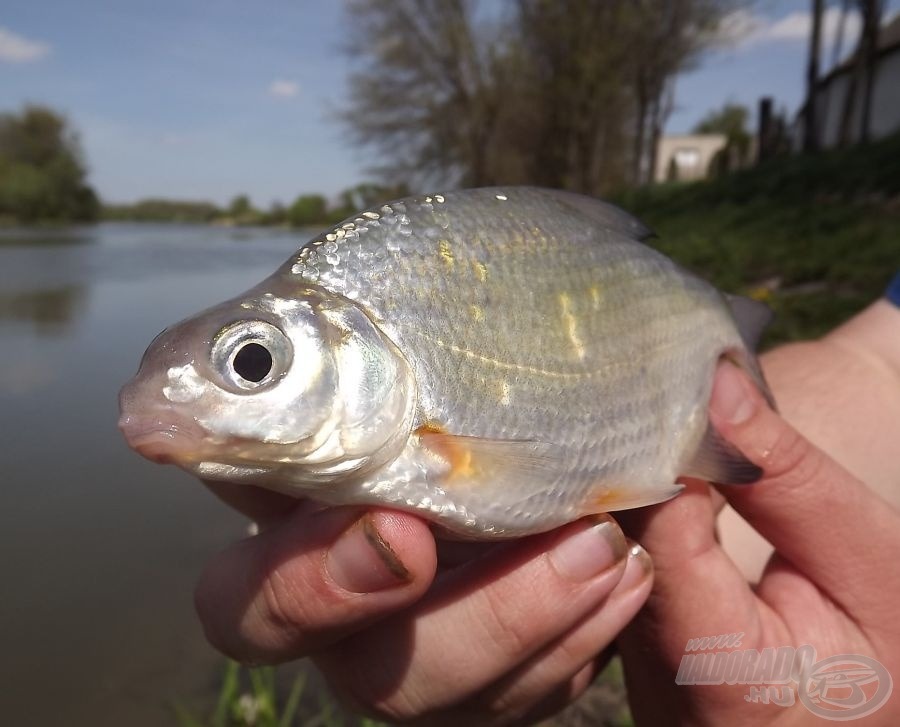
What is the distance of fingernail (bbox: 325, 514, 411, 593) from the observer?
138 centimetres

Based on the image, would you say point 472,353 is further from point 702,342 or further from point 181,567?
point 181,567

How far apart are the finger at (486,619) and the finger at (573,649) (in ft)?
0.21

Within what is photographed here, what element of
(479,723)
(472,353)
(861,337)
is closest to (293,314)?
(472,353)

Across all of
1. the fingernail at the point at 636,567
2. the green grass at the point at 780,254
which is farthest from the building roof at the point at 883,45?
the fingernail at the point at 636,567

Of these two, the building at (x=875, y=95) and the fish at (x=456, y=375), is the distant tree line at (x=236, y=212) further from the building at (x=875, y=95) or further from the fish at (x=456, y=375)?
the fish at (x=456, y=375)

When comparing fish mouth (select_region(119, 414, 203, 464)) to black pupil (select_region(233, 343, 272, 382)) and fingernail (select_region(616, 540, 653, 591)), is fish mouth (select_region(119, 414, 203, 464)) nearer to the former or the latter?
black pupil (select_region(233, 343, 272, 382))

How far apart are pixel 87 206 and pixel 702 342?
193ft

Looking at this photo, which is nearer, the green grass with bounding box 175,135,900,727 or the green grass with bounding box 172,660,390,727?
the green grass with bounding box 172,660,390,727

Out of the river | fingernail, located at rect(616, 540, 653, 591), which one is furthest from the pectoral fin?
the river

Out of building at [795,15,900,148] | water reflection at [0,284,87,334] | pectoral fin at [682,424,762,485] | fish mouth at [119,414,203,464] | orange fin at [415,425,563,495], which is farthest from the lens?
building at [795,15,900,148]

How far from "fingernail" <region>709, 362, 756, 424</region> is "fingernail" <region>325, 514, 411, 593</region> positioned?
95cm

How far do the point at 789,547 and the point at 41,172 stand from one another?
56.4m

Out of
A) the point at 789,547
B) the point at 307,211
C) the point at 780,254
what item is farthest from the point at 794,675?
the point at 307,211

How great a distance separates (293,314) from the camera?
4.21ft
